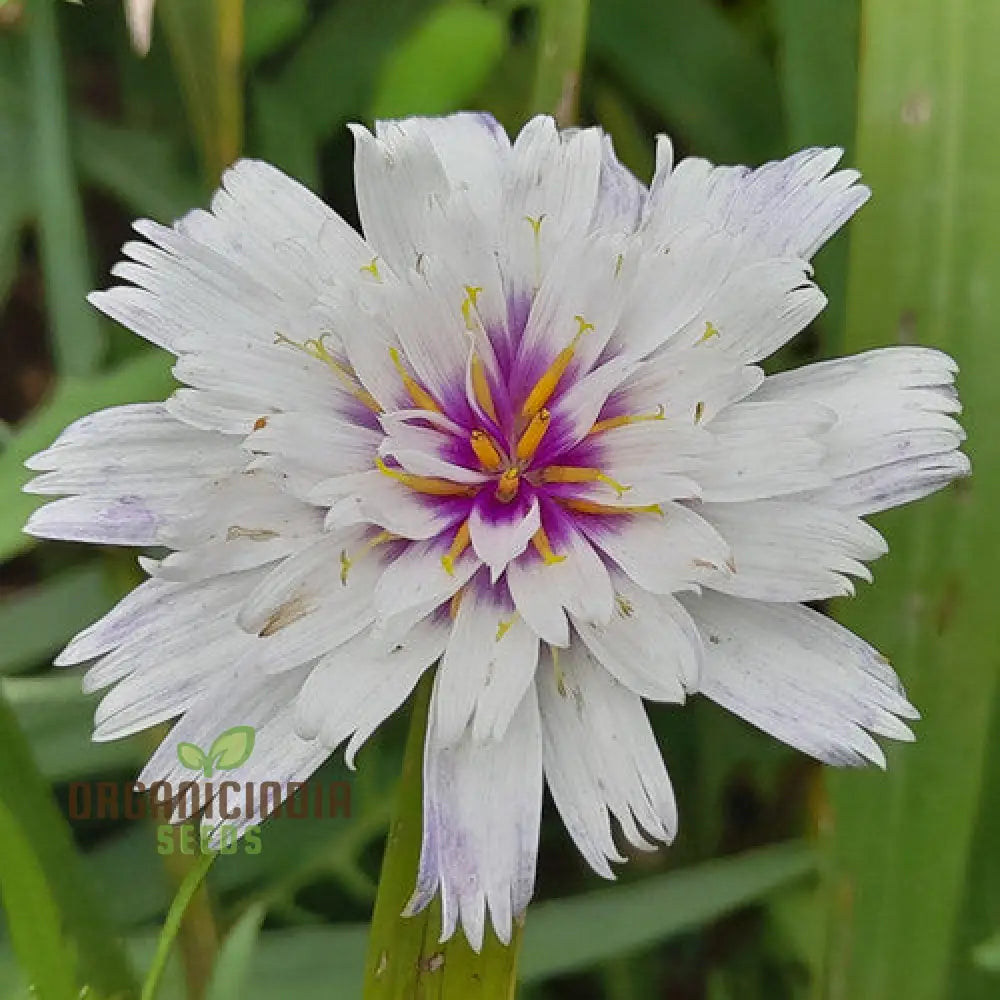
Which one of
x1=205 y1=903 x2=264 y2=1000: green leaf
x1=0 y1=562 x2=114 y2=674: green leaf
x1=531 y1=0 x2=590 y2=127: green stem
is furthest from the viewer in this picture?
x1=0 y1=562 x2=114 y2=674: green leaf

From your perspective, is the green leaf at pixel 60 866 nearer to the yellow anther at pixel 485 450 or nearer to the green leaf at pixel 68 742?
the green leaf at pixel 68 742

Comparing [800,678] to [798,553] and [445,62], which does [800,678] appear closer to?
[798,553]

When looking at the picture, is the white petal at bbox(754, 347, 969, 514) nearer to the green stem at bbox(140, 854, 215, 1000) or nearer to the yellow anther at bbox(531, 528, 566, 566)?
the yellow anther at bbox(531, 528, 566, 566)

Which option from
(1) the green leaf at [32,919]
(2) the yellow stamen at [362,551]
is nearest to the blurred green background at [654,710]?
(1) the green leaf at [32,919]

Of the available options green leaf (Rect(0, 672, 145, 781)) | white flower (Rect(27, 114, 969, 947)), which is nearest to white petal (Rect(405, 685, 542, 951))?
white flower (Rect(27, 114, 969, 947))

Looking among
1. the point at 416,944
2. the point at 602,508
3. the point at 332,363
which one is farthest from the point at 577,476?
the point at 416,944

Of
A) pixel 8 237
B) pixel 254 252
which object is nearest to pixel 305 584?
pixel 254 252
